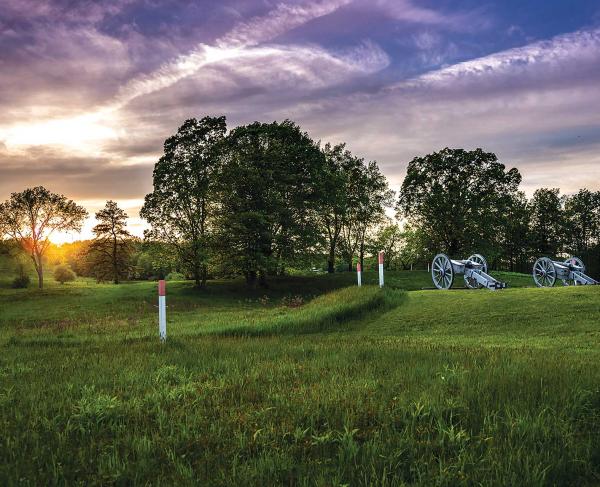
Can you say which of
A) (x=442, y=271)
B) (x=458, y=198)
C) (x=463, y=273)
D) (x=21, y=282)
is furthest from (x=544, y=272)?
(x=21, y=282)

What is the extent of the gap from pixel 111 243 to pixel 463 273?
43.8 meters

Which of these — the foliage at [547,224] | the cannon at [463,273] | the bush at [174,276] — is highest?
the foliage at [547,224]

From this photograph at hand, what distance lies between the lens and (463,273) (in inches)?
939

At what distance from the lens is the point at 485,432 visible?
13.3 ft

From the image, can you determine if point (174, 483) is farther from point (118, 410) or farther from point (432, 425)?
point (432, 425)

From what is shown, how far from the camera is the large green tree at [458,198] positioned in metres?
43.7

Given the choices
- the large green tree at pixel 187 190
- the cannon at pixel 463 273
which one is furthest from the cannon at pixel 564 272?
the large green tree at pixel 187 190

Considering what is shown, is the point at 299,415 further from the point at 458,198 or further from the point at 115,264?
the point at 115,264

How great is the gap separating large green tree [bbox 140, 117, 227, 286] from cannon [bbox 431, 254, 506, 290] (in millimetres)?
18139

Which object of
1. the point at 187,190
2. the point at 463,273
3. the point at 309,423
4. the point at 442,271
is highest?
the point at 187,190

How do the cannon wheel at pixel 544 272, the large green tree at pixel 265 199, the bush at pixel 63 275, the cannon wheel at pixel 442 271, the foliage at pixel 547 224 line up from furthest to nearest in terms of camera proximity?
the foliage at pixel 547 224
the bush at pixel 63 275
the large green tree at pixel 265 199
the cannon wheel at pixel 544 272
the cannon wheel at pixel 442 271

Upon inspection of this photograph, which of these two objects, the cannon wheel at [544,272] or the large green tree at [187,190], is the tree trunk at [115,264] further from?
the cannon wheel at [544,272]

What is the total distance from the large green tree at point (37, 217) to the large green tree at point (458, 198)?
119ft

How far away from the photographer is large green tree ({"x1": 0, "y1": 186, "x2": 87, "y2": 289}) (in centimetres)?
4647
